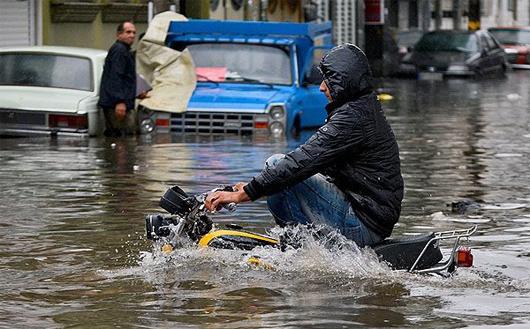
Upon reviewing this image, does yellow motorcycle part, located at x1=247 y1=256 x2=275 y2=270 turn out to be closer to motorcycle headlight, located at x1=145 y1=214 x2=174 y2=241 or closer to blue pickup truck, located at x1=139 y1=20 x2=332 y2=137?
motorcycle headlight, located at x1=145 y1=214 x2=174 y2=241

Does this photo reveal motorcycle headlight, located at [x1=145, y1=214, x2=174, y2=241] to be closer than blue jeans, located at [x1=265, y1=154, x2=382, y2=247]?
No

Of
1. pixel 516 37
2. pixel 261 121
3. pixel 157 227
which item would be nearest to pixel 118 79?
pixel 261 121

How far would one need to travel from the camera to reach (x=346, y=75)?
368 inches

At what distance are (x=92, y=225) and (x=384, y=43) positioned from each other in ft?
133

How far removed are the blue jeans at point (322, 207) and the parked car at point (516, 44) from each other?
4628 centimetres

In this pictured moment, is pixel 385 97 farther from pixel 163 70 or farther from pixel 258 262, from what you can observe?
pixel 258 262

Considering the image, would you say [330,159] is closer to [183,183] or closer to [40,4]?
[183,183]

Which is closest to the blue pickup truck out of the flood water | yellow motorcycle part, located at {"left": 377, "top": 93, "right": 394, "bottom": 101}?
the flood water

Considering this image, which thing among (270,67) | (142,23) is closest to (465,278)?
(270,67)

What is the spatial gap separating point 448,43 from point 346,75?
37815 millimetres

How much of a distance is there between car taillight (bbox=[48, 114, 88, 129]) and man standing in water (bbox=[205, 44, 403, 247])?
40.1 ft

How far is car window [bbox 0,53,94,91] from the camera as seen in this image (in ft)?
72.3

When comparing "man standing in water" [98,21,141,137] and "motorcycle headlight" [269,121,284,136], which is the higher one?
"man standing in water" [98,21,141,137]

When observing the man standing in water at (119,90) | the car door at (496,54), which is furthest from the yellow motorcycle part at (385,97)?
the man standing in water at (119,90)
